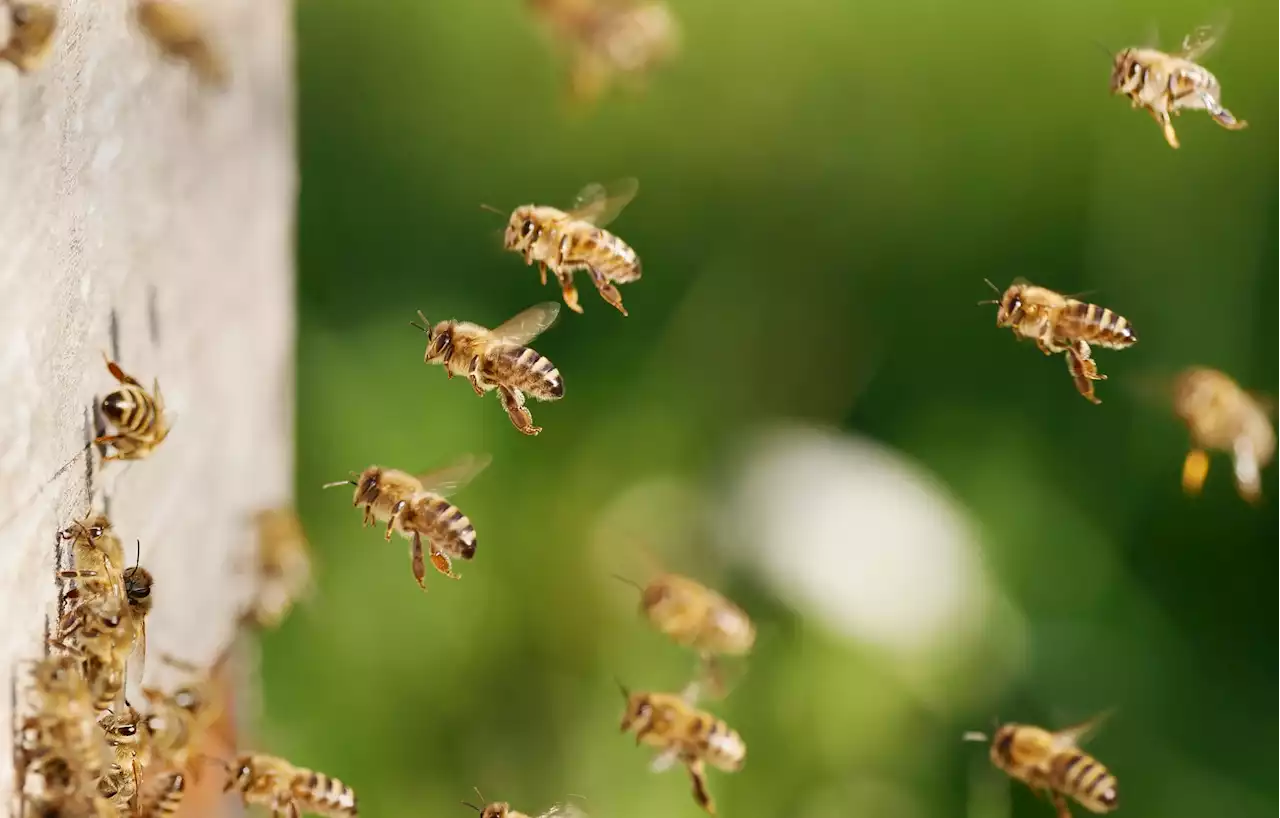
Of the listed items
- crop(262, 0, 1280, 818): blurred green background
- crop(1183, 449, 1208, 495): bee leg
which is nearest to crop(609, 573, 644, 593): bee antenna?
crop(262, 0, 1280, 818): blurred green background

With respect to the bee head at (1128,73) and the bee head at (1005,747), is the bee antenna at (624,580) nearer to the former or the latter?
the bee head at (1005,747)

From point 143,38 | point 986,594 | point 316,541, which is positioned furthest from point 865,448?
point 143,38

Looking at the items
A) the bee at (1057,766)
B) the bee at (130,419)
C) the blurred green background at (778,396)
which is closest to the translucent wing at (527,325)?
the bee at (130,419)

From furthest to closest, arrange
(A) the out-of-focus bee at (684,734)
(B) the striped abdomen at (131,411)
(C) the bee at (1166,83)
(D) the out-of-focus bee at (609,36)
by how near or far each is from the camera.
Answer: (D) the out-of-focus bee at (609,36) < (A) the out-of-focus bee at (684,734) < (C) the bee at (1166,83) < (B) the striped abdomen at (131,411)

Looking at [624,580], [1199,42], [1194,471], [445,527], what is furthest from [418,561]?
[1194,471]

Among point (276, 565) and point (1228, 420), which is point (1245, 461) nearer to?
point (1228, 420)

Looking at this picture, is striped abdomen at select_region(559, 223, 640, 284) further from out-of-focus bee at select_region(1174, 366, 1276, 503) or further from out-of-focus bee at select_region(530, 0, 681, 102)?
out-of-focus bee at select_region(1174, 366, 1276, 503)

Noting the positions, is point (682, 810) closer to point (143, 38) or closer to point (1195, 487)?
point (1195, 487)
